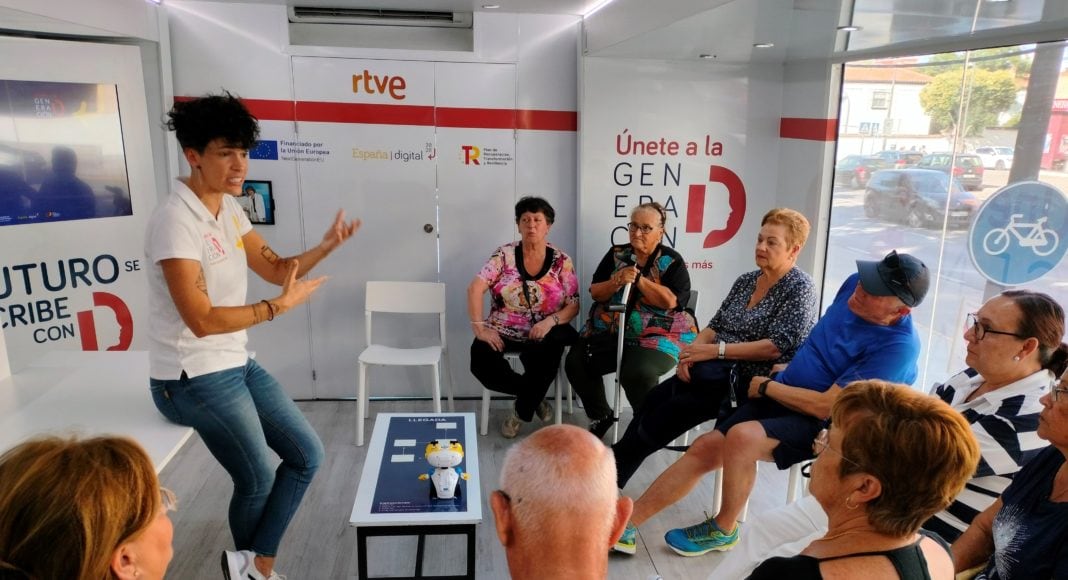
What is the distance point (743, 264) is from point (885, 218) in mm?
1101

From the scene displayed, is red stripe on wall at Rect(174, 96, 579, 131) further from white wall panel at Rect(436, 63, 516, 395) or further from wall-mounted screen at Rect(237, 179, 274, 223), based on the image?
wall-mounted screen at Rect(237, 179, 274, 223)

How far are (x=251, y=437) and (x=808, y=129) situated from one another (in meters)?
3.44

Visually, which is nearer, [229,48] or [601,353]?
[601,353]

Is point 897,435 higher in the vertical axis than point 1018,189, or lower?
lower

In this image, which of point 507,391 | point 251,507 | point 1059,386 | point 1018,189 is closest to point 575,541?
point 1059,386

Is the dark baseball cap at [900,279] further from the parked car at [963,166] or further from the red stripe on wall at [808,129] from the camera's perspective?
the red stripe on wall at [808,129]

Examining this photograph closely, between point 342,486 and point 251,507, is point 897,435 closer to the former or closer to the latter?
point 251,507

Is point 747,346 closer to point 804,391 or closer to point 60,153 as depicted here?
point 804,391

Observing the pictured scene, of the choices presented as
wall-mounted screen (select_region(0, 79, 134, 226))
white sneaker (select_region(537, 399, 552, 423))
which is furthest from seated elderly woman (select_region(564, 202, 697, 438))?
wall-mounted screen (select_region(0, 79, 134, 226))

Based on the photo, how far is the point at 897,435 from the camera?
4.31ft

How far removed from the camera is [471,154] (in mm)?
4172

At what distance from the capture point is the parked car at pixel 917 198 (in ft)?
9.12

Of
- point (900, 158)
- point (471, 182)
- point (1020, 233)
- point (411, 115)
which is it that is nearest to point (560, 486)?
point (1020, 233)

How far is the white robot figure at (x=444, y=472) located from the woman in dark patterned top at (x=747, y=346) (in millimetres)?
977
